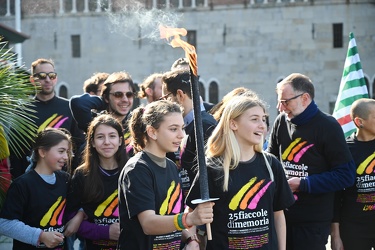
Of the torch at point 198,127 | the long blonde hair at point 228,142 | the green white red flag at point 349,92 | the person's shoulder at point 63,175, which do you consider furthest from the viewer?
the green white red flag at point 349,92

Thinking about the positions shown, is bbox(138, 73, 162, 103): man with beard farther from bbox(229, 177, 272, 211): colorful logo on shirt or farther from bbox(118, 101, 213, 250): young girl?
bbox(229, 177, 272, 211): colorful logo on shirt

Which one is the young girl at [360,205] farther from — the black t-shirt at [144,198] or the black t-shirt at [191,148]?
the black t-shirt at [144,198]

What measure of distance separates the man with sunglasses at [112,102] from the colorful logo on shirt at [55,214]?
0.89 meters

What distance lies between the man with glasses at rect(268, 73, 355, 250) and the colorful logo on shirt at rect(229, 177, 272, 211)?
3.44ft

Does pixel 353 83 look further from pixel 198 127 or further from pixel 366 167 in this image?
pixel 198 127

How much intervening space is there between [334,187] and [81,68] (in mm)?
23891

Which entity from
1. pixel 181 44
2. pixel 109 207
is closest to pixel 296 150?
pixel 109 207

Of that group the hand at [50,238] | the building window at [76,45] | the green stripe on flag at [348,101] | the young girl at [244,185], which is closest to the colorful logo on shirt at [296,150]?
the young girl at [244,185]

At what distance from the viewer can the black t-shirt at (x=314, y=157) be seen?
5352mm

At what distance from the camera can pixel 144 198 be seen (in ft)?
13.1

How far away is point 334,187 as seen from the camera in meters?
5.33

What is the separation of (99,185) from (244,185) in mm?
1107

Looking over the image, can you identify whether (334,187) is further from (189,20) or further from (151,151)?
(189,20)

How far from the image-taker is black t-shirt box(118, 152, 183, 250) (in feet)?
13.2
